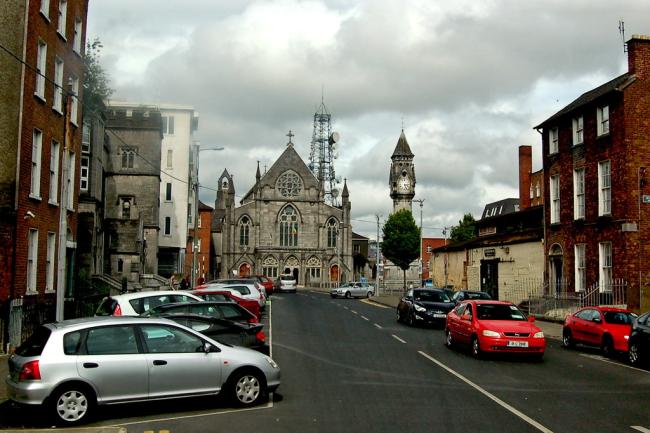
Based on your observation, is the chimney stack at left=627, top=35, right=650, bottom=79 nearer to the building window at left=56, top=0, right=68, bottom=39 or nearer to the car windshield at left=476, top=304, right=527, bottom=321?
the car windshield at left=476, top=304, right=527, bottom=321

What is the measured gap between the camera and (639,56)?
28984mm

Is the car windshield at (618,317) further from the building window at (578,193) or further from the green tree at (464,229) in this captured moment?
the green tree at (464,229)

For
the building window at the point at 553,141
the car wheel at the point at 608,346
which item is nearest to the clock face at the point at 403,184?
the building window at the point at 553,141

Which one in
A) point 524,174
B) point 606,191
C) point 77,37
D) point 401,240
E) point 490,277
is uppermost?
point 524,174

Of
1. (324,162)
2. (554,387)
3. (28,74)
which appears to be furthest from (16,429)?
(324,162)

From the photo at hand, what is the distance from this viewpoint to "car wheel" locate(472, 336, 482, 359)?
55.1 ft

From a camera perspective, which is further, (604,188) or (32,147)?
(604,188)

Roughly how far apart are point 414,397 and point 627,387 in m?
4.62

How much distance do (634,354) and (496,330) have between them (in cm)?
322

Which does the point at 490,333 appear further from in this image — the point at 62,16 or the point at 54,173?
the point at 62,16

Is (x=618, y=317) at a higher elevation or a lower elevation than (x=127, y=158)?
lower

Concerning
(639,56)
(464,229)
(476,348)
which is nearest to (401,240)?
(464,229)

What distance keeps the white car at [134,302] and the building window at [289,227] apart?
70.6 metres

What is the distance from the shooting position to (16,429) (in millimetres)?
9383
